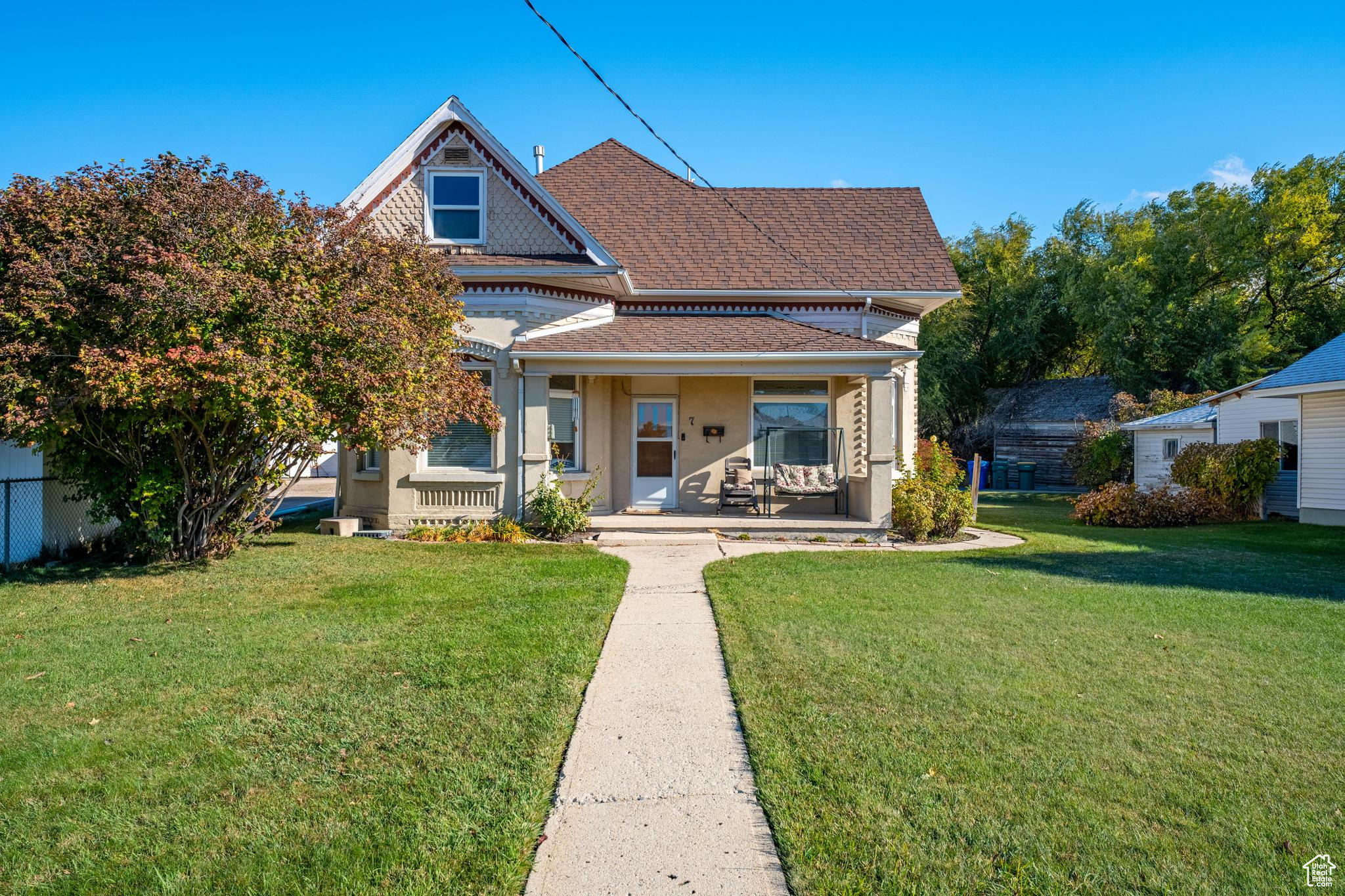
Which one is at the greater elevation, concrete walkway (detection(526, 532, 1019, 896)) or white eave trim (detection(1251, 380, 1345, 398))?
white eave trim (detection(1251, 380, 1345, 398))

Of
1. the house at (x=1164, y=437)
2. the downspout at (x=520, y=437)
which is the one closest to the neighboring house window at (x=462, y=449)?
the downspout at (x=520, y=437)

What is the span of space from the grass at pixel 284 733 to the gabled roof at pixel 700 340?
5515 millimetres

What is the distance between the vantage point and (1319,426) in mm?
16750

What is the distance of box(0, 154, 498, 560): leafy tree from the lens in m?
7.95

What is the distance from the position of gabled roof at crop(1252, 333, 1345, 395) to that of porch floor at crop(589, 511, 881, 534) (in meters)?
10.4

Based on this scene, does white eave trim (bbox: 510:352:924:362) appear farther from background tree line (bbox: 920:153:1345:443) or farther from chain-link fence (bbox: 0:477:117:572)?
background tree line (bbox: 920:153:1345:443)

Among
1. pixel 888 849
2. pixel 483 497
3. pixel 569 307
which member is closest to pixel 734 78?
pixel 569 307

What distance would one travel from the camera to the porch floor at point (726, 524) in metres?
13.2

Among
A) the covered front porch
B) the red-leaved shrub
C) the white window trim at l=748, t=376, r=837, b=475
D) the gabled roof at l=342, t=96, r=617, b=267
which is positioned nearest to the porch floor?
the covered front porch

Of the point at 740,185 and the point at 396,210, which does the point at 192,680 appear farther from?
the point at 740,185

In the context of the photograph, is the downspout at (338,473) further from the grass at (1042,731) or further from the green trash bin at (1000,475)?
the green trash bin at (1000,475)

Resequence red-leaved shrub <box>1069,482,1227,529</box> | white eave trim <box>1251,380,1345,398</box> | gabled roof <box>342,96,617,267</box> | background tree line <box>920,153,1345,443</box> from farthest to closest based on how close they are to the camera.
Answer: background tree line <box>920,153,1345,443</box> < red-leaved shrub <box>1069,482,1227,529</box> < white eave trim <box>1251,380,1345,398</box> < gabled roof <box>342,96,617,267</box>

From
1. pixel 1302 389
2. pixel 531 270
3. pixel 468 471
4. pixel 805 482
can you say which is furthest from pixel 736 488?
pixel 1302 389

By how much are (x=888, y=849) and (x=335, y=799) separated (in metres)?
2.66
